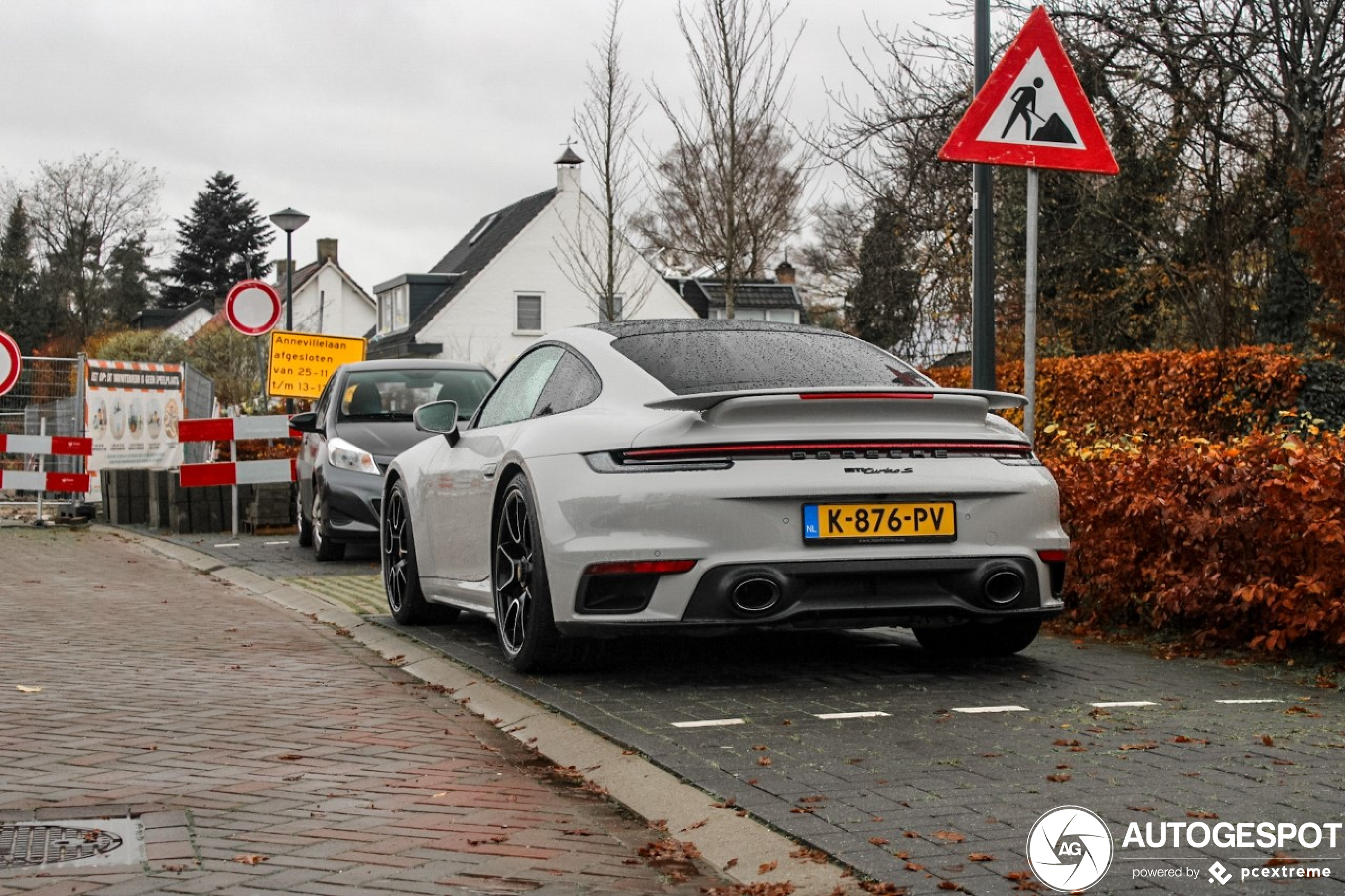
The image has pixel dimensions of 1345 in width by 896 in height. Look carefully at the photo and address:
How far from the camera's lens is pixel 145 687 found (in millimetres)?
6988

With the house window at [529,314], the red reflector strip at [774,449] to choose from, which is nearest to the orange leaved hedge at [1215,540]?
the red reflector strip at [774,449]

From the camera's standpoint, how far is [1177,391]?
15648 mm

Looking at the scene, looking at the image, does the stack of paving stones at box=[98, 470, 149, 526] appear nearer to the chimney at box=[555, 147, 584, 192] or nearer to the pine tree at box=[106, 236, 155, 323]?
the chimney at box=[555, 147, 584, 192]

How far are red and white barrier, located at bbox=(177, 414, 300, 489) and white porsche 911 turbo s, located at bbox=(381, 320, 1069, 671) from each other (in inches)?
416

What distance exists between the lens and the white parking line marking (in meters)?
5.61

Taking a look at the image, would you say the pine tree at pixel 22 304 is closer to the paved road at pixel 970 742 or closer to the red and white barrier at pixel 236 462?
the red and white barrier at pixel 236 462

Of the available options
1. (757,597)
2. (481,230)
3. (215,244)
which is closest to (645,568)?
(757,597)

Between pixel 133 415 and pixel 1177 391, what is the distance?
13.5 m

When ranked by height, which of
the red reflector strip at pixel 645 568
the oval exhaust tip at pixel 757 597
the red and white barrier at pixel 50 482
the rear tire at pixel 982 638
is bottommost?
the rear tire at pixel 982 638

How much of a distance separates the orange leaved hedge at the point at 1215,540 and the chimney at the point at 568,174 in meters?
51.3

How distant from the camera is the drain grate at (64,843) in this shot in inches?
162

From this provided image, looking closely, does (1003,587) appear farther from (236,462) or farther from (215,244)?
(215,244)

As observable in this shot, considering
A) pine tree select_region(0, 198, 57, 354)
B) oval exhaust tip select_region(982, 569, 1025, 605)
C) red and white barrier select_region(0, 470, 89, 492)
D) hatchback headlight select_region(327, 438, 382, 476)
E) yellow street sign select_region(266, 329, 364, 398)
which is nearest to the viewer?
oval exhaust tip select_region(982, 569, 1025, 605)

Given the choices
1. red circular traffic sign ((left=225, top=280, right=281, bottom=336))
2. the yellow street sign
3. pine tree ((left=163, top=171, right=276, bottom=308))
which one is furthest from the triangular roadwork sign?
pine tree ((left=163, top=171, right=276, bottom=308))
